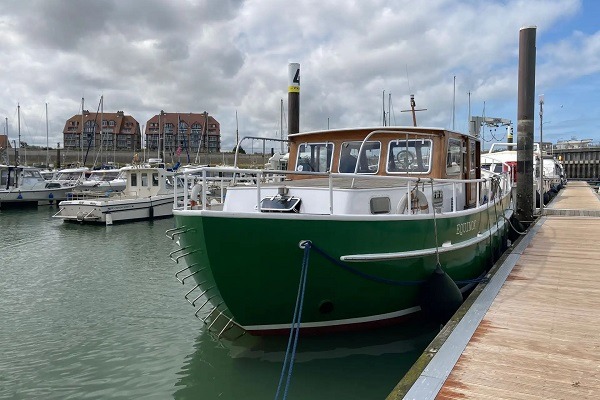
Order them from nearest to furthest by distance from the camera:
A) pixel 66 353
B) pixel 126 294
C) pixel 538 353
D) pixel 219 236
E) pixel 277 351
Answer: pixel 538 353 < pixel 219 236 < pixel 277 351 < pixel 66 353 < pixel 126 294

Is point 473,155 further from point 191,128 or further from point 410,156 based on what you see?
point 191,128

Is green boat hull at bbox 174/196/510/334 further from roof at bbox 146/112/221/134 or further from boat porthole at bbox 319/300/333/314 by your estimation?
roof at bbox 146/112/221/134

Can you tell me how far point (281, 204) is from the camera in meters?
6.59

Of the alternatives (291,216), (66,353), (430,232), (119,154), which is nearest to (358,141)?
(430,232)

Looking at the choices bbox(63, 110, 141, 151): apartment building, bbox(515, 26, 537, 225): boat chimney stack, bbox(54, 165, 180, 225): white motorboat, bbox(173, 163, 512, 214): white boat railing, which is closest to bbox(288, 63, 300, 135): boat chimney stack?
bbox(173, 163, 512, 214): white boat railing

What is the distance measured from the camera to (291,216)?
573 cm

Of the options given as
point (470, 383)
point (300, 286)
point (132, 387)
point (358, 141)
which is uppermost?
point (358, 141)

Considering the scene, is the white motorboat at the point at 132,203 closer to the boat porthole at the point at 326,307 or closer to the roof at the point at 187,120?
the boat porthole at the point at 326,307

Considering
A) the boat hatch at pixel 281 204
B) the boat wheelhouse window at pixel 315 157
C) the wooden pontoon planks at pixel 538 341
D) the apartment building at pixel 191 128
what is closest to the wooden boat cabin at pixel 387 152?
the boat wheelhouse window at pixel 315 157

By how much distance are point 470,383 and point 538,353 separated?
1.12m

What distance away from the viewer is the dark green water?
619 centimetres

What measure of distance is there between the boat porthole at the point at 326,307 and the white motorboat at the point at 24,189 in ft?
108

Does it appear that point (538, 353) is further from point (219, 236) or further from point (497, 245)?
point (497, 245)

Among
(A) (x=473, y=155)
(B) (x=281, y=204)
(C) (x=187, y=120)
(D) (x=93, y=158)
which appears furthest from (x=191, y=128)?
(B) (x=281, y=204)
